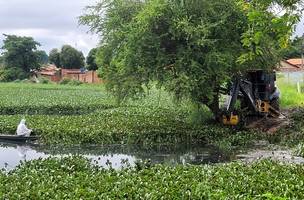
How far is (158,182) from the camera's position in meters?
9.30

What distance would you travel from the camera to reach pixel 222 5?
18.3m

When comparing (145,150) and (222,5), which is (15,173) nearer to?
(145,150)

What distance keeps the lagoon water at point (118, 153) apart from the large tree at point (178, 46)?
2173 mm

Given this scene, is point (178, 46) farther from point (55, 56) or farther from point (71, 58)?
point (55, 56)

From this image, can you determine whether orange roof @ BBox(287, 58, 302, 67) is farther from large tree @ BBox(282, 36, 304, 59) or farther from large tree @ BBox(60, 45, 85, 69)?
large tree @ BBox(282, 36, 304, 59)

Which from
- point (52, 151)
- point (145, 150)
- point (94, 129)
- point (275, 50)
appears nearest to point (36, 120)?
point (94, 129)

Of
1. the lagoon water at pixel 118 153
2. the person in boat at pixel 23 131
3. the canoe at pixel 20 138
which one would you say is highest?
the person in boat at pixel 23 131

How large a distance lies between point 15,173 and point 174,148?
722 cm

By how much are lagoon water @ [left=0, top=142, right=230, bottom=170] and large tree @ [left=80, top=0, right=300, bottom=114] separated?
217 cm

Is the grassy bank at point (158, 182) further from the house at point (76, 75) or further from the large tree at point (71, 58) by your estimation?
the large tree at point (71, 58)

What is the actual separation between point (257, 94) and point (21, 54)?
5484 centimetres

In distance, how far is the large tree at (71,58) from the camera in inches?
3120

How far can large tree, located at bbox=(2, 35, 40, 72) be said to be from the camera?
69.9 meters

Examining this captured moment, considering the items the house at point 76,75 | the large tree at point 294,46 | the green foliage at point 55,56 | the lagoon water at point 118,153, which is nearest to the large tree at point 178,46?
the large tree at point 294,46
